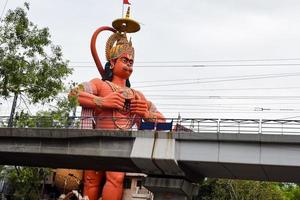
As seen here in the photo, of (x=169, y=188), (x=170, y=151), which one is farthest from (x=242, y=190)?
(x=170, y=151)

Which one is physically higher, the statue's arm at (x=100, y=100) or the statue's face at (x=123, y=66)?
the statue's face at (x=123, y=66)

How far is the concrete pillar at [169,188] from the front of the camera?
20.6 metres

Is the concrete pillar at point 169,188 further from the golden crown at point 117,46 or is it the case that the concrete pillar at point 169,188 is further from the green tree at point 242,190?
the green tree at point 242,190

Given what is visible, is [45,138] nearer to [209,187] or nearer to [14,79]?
[14,79]

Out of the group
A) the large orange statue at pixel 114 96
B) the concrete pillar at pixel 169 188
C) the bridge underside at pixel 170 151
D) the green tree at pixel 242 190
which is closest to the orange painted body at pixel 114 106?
the large orange statue at pixel 114 96

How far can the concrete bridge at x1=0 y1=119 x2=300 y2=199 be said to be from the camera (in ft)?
60.7

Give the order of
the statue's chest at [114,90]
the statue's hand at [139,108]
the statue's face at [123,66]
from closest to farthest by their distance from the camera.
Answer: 1. the statue's hand at [139,108]
2. the statue's chest at [114,90]
3. the statue's face at [123,66]

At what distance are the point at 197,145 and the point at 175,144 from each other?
2.98 ft

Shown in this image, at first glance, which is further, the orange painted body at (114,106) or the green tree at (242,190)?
the green tree at (242,190)

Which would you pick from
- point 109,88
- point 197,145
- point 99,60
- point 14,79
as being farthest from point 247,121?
point 99,60

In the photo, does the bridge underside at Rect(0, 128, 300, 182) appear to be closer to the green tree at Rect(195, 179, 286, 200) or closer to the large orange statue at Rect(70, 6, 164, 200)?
the large orange statue at Rect(70, 6, 164, 200)

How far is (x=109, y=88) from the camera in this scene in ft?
110

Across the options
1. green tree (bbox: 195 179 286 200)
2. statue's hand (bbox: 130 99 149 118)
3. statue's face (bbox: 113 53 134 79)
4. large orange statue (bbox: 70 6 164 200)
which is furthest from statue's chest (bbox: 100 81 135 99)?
green tree (bbox: 195 179 286 200)

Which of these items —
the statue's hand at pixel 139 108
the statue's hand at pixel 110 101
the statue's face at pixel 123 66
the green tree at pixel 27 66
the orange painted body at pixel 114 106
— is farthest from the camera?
the statue's face at pixel 123 66
